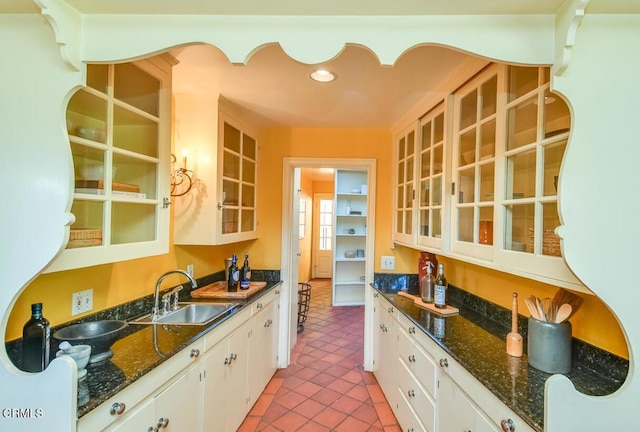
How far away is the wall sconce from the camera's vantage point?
7.22ft

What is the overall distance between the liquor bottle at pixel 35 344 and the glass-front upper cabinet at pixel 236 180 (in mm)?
1264

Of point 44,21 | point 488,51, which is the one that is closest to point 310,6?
point 488,51

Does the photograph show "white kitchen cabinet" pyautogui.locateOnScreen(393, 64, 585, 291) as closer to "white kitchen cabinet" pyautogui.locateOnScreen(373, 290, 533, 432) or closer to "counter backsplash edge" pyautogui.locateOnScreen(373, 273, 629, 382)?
"counter backsplash edge" pyautogui.locateOnScreen(373, 273, 629, 382)

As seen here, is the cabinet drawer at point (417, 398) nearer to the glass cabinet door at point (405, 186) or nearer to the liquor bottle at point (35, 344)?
the glass cabinet door at point (405, 186)

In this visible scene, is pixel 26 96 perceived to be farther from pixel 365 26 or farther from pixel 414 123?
pixel 414 123

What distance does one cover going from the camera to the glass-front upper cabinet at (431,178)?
2.03 meters

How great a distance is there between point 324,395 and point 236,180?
1938 mm

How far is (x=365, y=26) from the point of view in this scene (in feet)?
3.19

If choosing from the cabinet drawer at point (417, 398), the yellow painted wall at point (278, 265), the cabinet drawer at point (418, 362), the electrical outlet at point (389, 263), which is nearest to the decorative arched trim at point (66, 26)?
the yellow painted wall at point (278, 265)

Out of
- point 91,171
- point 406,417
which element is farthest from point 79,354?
point 406,417

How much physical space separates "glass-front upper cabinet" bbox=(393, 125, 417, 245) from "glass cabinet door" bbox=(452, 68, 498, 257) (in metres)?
0.65

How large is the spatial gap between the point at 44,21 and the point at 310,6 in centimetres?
83

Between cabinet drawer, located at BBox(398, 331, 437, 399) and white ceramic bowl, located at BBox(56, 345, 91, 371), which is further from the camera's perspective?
cabinet drawer, located at BBox(398, 331, 437, 399)

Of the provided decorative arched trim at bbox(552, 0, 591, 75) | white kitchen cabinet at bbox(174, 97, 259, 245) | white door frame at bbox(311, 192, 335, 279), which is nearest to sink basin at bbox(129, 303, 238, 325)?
white kitchen cabinet at bbox(174, 97, 259, 245)
